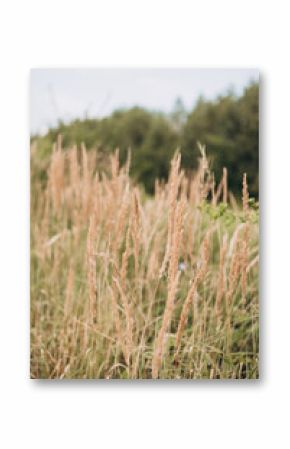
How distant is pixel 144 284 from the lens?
222 cm

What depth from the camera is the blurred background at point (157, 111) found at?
2234mm

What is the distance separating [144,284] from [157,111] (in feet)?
2.16

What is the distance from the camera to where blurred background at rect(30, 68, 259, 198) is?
7.33 feet

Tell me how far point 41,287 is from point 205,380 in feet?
2.33

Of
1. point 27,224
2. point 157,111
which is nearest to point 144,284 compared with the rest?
point 27,224

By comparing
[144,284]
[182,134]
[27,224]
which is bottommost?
[144,284]

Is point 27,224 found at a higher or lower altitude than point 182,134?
lower

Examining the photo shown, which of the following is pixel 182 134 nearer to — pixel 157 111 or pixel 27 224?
pixel 157 111

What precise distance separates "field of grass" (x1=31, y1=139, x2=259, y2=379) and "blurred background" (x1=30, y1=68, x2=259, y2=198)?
0.07m

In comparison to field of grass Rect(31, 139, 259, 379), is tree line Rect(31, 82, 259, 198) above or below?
above

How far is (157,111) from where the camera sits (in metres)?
2.25

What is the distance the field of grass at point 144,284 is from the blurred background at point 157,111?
7 centimetres
